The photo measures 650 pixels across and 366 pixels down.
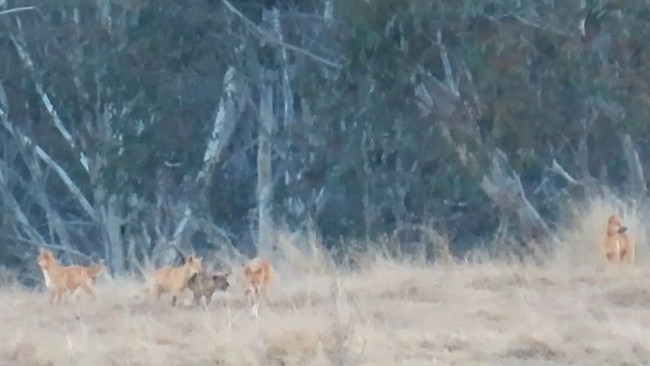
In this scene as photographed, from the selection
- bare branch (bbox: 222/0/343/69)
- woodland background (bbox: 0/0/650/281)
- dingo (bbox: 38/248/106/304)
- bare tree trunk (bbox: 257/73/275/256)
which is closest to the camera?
dingo (bbox: 38/248/106/304)

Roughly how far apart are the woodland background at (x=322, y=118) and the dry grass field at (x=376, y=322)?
12.5 ft

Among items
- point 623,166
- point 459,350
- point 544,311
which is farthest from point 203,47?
point 459,350

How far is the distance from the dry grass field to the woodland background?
3.82 meters

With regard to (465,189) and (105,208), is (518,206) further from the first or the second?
(105,208)

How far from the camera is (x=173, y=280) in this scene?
9625mm

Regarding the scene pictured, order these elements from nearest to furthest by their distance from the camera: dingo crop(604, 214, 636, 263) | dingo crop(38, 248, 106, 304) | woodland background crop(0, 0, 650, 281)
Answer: dingo crop(38, 248, 106, 304), dingo crop(604, 214, 636, 263), woodland background crop(0, 0, 650, 281)

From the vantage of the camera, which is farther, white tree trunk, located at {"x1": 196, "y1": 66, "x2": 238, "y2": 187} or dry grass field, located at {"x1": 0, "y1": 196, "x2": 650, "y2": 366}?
white tree trunk, located at {"x1": 196, "y1": 66, "x2": 238, "y2": 187}

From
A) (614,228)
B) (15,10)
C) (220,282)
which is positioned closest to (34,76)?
(15,10)

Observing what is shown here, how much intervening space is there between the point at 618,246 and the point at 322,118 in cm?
564

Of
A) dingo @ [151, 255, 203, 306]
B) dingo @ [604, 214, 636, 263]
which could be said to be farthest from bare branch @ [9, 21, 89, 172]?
dingo @ [151, 255, 203, 306]

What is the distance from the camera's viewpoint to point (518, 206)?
17.2 m

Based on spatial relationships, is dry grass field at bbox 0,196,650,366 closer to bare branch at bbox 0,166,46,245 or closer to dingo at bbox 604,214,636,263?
dingo at bbox 604,214,636,263

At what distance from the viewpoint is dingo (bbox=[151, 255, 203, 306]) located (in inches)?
377

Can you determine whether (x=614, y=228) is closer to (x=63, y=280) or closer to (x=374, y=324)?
(x=374, y=324)
